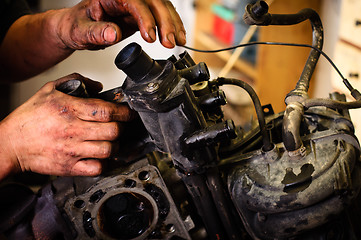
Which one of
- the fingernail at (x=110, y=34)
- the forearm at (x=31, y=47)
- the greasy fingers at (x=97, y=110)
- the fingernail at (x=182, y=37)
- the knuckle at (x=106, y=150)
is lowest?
the knuckle at (x=106, y=150)

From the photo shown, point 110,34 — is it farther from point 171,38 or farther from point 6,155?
point 6,155

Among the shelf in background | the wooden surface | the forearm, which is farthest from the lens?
the shelf in background

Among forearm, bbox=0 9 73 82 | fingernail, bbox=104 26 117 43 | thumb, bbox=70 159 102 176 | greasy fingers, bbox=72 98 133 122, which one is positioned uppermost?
forearm, bbox=0 9 73 82

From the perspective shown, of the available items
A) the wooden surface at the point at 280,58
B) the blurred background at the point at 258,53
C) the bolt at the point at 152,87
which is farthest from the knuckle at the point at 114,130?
the wooden surface at the point at 280,58

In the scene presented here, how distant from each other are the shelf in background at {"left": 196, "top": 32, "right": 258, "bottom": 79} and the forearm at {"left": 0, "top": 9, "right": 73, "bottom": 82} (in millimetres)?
1600

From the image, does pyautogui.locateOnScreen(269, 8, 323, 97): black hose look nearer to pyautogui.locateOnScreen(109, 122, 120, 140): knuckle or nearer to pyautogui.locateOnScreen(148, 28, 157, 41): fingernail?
pyautogui.locateOnScreen(148, 28, 157, 41): fingernail

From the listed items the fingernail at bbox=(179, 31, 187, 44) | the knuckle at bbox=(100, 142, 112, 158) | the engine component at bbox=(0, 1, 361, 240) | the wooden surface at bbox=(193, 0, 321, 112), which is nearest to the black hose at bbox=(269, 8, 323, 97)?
the engine component at bbox=(0, 1, 361, 240)

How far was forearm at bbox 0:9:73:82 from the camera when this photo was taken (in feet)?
4.37

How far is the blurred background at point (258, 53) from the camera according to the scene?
1.82 m

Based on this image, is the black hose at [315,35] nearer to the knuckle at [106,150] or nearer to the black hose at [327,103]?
the black hose at [327,103]

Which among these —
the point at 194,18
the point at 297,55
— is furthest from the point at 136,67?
the point at 194,18

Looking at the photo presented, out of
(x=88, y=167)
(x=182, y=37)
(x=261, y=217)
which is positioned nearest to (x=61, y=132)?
(x=88, y=167)

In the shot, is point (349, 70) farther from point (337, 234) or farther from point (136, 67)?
point (136, 67)

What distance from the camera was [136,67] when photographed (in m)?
0.74
